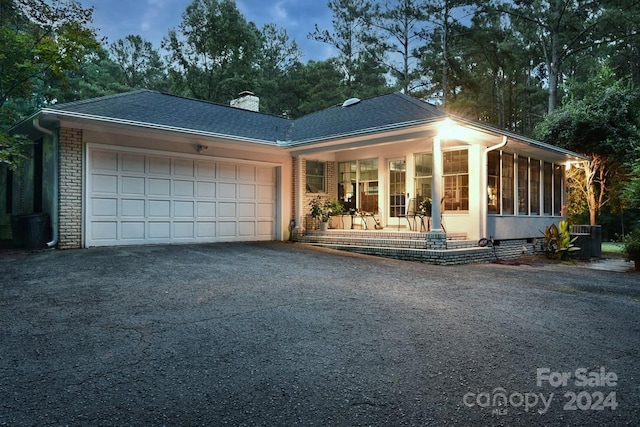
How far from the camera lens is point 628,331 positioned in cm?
380

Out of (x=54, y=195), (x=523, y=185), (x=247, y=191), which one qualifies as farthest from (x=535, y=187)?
(x=54, y=195)

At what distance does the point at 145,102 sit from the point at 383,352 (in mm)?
9457

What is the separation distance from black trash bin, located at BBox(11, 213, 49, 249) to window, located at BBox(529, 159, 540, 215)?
12206 millimetres

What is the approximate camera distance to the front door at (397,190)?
1108 centimetres

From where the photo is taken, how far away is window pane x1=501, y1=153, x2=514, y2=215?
414 inches

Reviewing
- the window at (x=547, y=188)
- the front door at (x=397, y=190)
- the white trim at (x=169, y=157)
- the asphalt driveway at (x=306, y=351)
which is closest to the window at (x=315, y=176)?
the white trim at (x=169, y=157)

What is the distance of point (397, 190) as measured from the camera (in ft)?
36.8

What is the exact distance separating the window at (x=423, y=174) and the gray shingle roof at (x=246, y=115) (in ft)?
4.55

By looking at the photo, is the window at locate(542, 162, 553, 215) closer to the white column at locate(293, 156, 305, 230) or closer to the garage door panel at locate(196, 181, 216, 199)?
the white column at locate(293, 156, 305, 230)

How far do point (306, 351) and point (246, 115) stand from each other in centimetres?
1063

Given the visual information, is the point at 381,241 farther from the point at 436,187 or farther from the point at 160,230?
the point at 160,230

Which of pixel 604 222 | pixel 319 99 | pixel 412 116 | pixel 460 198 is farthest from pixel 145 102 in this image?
pixel 604 222

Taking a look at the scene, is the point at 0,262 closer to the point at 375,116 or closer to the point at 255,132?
the point at 255,132

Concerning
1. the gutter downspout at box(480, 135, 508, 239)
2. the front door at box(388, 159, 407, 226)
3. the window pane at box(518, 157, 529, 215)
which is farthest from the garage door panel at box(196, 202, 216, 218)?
the window pane at box(518, 157, 529, 215)
